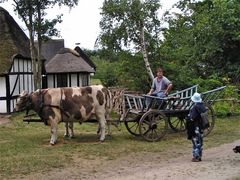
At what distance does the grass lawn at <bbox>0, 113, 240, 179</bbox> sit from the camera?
10.8 meters

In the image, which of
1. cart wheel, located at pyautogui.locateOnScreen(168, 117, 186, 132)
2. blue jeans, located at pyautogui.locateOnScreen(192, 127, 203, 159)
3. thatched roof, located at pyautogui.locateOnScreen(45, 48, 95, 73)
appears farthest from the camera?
thatched roof, located at pyautogui.locateOnScreen(45, 48, 95, 73)

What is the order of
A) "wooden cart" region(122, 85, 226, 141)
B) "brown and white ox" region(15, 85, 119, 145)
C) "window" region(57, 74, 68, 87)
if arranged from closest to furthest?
1. "brown and white ox" region(15, 85, 119, 145)
2. "wooden cart" region(122, 85, 226, 141)
3. "window" region(57, 74, 68, 87)

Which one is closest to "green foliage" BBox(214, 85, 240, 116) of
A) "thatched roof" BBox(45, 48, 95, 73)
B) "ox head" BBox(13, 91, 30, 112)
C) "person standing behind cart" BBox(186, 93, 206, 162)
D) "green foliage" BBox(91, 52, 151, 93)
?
"green foliage" BBox(91, 52, 151, 93)

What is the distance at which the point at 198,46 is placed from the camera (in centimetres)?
2600

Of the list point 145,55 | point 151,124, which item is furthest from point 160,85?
point 145,55

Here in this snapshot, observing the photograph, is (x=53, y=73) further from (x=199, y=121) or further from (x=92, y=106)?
(x=199, y=121)

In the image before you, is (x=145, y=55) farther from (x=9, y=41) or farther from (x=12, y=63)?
(x=9, y=41)

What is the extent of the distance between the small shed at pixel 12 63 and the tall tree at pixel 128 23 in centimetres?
577

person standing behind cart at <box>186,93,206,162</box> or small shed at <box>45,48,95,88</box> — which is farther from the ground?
small shed at <box>45,48,95,88</box>

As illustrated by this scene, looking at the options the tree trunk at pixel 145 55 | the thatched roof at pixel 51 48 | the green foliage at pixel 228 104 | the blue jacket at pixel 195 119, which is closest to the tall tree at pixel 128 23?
the tree trunk at pixel 145 55

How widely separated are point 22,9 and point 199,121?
17.4 metres

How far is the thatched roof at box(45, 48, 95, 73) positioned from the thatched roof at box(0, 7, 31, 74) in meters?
6.64

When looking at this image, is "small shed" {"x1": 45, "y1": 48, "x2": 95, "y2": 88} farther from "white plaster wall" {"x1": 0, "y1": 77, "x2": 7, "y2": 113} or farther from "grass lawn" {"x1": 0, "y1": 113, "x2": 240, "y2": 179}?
"grass lawn" {"x1": 0, "y1": 113, "x2": 240, "y2": 179}

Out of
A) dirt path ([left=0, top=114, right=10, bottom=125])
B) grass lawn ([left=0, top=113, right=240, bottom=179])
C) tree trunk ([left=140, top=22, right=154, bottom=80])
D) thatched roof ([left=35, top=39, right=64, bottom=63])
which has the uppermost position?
thatched roof ([left=35, top=39, right=64, bottom=63])
